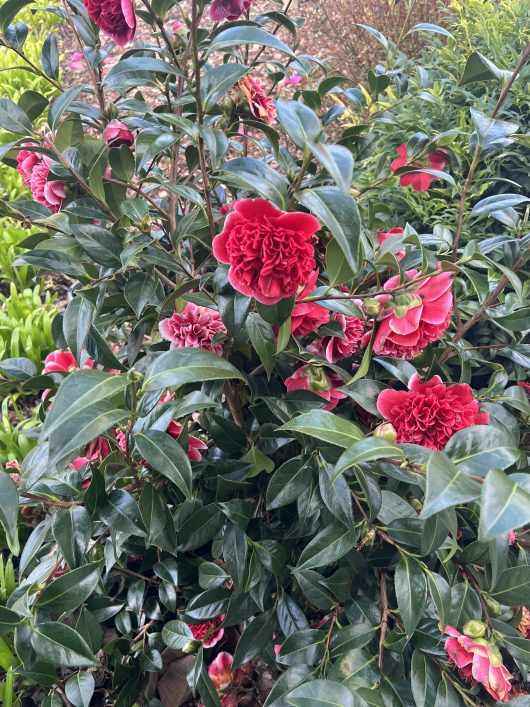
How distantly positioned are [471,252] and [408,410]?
22cm

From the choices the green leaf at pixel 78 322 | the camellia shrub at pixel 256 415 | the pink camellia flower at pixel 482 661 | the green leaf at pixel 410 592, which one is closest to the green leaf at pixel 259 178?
the camellia shrub at pixel 256 415

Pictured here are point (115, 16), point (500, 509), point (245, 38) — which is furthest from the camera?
point (115, 16)

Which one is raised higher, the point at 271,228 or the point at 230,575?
the point at 271,228

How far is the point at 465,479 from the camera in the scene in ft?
1.37

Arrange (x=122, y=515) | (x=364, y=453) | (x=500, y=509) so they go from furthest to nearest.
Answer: (x=122, y=515), (x=364, y=453), (x=500, y=509)

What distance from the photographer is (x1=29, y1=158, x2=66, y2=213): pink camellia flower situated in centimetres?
83

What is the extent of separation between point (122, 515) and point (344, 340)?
0.36 meters

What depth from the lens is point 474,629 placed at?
659 mm

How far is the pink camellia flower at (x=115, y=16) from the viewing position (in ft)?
2.51

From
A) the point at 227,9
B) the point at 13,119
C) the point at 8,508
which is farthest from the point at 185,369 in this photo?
the point at 227,9

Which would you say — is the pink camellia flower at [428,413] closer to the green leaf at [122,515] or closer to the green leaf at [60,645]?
the green leaf at [122,515]

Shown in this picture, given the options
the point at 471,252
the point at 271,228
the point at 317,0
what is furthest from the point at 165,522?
the point at 317,0

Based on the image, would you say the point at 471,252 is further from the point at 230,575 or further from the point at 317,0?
the point at 317,0

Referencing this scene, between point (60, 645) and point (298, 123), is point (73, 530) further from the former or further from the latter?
point (298, 123)
